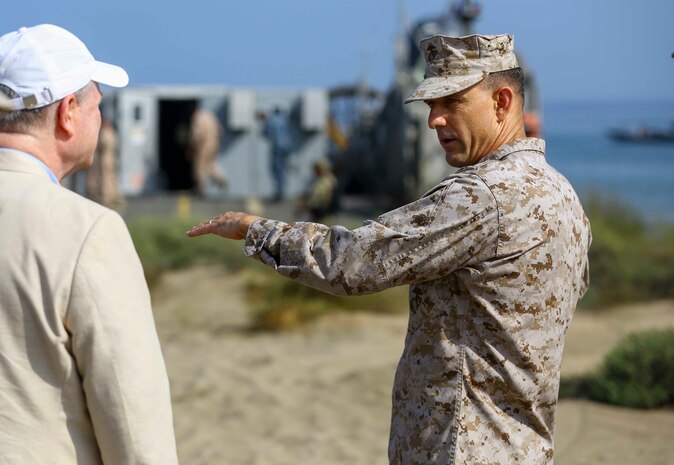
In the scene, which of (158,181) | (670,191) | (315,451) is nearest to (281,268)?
(315,451)

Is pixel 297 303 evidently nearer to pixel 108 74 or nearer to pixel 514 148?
pixel 514 148

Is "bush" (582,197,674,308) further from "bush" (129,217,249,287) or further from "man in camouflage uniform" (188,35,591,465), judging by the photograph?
"man in camouflage uniform" (188,35,591,465)

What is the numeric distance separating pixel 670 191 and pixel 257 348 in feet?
133

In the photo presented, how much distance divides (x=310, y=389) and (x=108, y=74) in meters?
5.79

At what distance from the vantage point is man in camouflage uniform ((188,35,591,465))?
8.91ft

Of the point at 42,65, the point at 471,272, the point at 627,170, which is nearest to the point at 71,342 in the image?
the point at 42,65

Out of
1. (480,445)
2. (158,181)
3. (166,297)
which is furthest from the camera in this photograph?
(158,181)

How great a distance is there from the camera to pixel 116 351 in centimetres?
221

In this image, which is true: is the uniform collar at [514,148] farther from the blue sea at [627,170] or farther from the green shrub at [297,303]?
the blue sea at [627,170]

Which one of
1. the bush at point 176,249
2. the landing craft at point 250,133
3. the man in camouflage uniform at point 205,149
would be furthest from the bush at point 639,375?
the man in camouflage uniform at point 205,149

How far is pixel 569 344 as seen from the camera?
364 inches

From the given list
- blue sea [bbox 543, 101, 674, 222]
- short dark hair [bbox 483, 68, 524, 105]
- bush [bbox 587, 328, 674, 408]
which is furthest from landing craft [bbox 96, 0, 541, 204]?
short dark hair [bbox 483, 68, 524, 105]

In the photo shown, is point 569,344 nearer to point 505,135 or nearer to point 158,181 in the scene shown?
point 505,135

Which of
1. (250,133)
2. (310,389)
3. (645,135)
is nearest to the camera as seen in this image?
(310,389)
